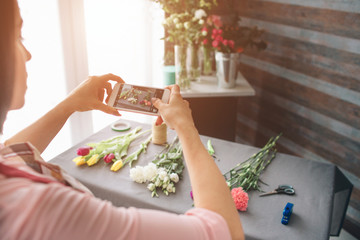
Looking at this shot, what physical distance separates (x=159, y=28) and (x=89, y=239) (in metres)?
2.24

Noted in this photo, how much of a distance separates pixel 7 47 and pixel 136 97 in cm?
75

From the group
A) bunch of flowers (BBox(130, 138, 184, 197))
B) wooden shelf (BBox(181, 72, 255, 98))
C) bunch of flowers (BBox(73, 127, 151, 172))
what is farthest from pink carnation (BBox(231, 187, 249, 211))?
wooden shelf (BBox(181, 72, 255, 98))

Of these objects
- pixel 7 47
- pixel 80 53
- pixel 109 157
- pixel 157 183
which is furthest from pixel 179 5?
pixel 7 47

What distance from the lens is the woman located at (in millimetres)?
430

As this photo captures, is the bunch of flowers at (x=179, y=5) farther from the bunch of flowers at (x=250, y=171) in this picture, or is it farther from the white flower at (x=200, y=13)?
the bunch of flowers at (x=250, y=171)

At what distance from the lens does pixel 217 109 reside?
2438mm

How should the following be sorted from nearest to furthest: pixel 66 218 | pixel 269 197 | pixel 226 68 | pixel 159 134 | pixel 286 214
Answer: pixel 66 218 → pixel 286 214 → pixel 269 197 → pixel 159 134 → pixel 226 68

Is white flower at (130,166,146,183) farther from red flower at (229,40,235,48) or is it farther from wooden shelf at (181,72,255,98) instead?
red flower at (229,40,235,48)

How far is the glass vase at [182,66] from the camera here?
2.08m

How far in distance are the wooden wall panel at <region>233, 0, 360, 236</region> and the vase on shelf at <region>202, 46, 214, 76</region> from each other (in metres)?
0.43

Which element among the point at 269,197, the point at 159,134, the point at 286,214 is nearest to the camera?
the point at 286,214

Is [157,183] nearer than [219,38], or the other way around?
[157,183]

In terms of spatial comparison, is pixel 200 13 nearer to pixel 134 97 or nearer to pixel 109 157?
pixel 134 97

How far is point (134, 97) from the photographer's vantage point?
124 centimetres
